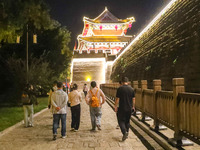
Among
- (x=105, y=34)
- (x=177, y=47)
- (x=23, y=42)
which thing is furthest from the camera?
(x=105, y=34)

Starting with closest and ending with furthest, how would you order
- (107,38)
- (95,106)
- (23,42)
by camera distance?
(95,106) → (23,42) → (107,38)

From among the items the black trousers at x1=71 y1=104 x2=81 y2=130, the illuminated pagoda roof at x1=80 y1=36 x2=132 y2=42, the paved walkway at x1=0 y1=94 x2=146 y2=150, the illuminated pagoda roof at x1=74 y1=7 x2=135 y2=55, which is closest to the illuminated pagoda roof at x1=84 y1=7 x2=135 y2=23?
the illuminated pagoda roof at x1=74 y1=7 x2=135 y2=55

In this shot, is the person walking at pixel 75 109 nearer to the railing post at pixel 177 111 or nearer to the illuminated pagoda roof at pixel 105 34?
the railing post at pixel 177 111

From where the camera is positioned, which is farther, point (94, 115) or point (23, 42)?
point (23, 42)

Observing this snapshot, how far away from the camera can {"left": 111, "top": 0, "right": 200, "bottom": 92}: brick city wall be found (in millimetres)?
8789

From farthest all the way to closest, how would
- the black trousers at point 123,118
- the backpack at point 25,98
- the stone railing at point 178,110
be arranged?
the backpack at point 25,98
the black trousers at point 123,118
the stone railing at point 178,110

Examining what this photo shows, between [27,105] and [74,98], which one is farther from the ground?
[74,98]

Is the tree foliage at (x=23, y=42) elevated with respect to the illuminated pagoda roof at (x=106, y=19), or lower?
lower

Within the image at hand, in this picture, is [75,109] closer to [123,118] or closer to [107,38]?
[123,118]

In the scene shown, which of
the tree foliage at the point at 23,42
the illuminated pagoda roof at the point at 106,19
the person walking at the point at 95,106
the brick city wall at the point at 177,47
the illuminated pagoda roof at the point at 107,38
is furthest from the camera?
the illuminated pagoda roof at the point at 106,19

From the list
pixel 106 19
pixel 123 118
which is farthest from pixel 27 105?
pixel 106 19

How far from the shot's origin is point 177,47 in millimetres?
10695

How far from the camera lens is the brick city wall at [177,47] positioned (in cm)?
879

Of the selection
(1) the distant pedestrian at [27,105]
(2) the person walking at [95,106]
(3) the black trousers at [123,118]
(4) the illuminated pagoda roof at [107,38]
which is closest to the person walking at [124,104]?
(3) the black trousers at [123,118]
